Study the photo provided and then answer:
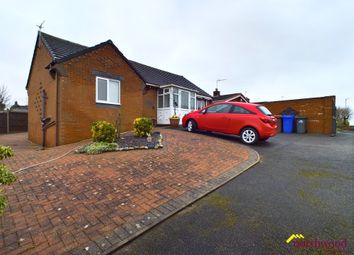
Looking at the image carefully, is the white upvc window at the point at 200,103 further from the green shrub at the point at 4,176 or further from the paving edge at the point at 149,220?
the green shrub at the point at 4,176

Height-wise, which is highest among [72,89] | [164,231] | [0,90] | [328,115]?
[0,90]

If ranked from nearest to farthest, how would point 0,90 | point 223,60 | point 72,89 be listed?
point 72,89
point 223,60
point 0,90

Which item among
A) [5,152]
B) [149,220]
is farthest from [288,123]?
[5,152]

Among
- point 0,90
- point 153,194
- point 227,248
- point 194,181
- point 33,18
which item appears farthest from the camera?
point 0,90

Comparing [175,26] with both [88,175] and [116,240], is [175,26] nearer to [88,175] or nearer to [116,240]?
[88,175]

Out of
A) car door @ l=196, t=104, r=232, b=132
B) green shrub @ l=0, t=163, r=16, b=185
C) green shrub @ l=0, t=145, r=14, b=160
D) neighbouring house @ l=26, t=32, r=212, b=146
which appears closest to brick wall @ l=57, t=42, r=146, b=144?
neighbouring house @ l=26, t=32, r=212, b=146

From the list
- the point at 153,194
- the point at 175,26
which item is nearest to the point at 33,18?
the point at 175,26

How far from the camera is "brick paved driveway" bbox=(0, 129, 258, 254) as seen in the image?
86.5 inches

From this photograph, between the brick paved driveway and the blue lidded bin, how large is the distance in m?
10.8

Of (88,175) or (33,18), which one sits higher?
(33,18)

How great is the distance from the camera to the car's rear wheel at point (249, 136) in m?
7.94

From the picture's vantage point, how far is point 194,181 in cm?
400

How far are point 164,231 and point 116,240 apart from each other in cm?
63

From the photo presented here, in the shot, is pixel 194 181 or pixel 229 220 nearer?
pixel 229 220
